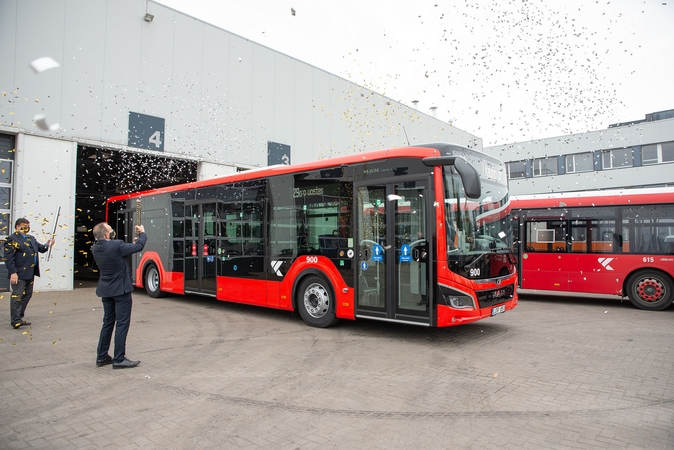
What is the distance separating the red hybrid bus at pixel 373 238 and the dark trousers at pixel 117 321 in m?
3.28

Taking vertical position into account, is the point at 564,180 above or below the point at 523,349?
above

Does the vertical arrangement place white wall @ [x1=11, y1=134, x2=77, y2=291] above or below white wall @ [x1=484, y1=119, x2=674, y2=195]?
below

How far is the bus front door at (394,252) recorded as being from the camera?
6.66m

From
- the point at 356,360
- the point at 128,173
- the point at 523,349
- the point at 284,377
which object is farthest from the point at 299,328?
the point at 128,173

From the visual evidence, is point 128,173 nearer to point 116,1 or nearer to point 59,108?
point 59,108

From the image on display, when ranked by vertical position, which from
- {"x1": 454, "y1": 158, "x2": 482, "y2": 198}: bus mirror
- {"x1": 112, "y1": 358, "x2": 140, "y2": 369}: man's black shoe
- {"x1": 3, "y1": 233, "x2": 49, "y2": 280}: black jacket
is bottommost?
{"x1": 112, "y1": 358, "x2": 140, "y2": 369}: man's black shoe

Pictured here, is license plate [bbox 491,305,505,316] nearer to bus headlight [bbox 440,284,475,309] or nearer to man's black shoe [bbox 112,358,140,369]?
bus headlight [bbox 440,284,475,309]

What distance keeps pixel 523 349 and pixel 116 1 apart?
14659mm

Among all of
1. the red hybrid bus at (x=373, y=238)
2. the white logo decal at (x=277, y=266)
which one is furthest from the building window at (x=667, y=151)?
the white logo decal at (x=277, y=266)

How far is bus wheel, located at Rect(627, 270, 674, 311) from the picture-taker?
1023cm

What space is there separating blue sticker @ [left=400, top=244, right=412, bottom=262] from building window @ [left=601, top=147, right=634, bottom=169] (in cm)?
3221

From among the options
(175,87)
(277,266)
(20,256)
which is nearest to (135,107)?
(175,87)

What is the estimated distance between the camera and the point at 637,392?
183 inches

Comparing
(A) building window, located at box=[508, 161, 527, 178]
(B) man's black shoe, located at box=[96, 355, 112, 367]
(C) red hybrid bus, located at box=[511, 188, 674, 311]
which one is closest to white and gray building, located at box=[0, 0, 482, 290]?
(C) red hybrid bus, located at box=[511, 188, 674, 311]
